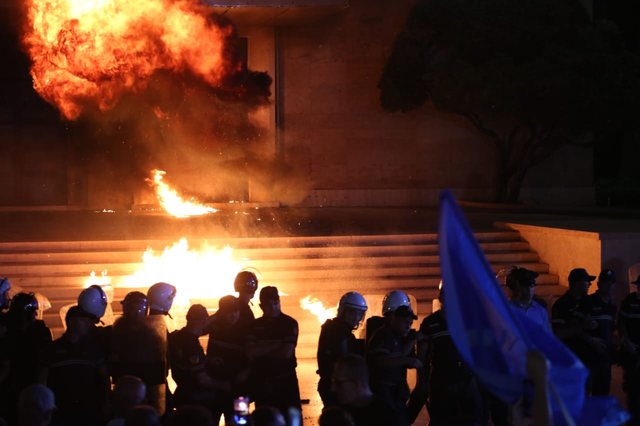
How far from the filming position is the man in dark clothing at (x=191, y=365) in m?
7.26

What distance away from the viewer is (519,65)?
2286 cm

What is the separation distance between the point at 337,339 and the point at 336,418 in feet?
8.07

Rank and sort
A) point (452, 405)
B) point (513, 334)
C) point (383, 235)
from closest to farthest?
point (513, 334)
point (452, 405)
point (383, 235)

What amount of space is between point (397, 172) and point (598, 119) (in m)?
5.19

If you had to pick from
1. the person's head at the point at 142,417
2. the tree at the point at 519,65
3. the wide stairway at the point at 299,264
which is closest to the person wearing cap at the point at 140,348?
the person's head at the point at 142,417

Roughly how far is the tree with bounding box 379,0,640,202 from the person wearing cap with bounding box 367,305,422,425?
1575cm

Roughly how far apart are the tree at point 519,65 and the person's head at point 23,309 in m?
16.2

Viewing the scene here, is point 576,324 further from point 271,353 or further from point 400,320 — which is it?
point 271,353

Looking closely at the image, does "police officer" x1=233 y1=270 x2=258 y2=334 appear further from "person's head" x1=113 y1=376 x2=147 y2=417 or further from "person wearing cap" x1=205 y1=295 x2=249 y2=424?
"person's head" x1=113 y1=376 x2=147 y2=417

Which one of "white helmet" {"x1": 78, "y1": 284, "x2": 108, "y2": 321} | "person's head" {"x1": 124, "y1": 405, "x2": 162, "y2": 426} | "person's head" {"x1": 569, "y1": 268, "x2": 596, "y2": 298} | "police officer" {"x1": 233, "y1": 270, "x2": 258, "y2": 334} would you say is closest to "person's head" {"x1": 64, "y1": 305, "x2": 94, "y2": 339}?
"white helmet" {"x1": 78, "y1": 284, "x2": 108, "y2": 321}

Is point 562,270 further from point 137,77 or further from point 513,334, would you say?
point 513,334

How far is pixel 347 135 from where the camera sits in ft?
83.8

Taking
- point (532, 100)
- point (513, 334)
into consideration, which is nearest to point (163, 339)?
point (513, 334)

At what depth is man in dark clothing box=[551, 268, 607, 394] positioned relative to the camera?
8812mm
